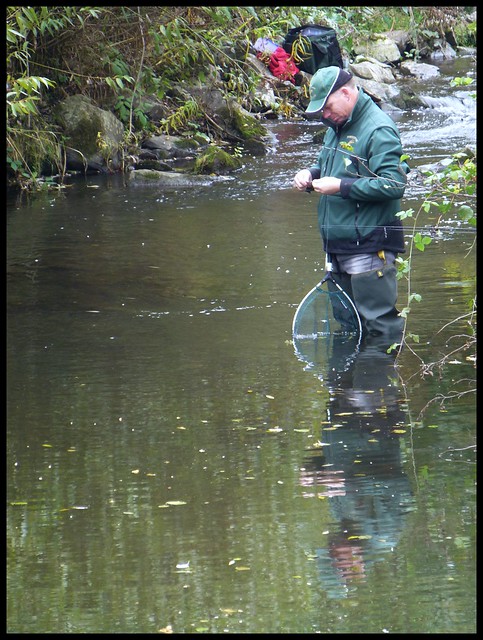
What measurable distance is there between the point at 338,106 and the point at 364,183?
537mm

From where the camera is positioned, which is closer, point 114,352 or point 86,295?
point 114,352

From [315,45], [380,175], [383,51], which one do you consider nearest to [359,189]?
[380,175]

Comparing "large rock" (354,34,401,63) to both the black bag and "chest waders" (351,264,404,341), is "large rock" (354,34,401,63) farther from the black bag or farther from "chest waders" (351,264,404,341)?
"chest waders" (351,264,404,341)

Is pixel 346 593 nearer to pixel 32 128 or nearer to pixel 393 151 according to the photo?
pixel 393 151

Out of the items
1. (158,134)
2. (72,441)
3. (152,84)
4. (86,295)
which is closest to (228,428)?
(72,441)

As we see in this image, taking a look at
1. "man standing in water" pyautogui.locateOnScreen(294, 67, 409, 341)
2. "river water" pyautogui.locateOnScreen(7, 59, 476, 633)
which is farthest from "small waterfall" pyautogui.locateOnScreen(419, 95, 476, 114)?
"man standing in water" pyautogui.locateOnScreen(294, 67, 409, 341)

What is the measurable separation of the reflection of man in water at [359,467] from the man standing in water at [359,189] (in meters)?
0.49

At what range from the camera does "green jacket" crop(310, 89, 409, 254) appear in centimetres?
709

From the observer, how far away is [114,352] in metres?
8.00

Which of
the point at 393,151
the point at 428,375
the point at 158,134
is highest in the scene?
the point at 393,151

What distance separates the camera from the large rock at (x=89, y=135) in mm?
16297

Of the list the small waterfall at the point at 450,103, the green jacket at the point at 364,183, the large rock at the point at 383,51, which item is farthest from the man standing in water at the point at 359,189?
the large rock at the point at 383,51

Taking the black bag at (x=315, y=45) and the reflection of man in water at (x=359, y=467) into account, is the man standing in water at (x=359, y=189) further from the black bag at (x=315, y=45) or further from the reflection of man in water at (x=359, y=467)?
the black bag at (x=315, y=45)

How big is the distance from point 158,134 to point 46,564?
547 inches
